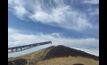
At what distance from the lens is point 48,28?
266 centimetres

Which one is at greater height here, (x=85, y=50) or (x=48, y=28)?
(x=48, y=28)

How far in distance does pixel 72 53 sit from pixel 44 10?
0.42 metres

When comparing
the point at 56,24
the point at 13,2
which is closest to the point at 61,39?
the point at 56,24

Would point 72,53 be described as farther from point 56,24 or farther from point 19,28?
point 19,28

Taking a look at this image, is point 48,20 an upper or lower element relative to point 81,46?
upper

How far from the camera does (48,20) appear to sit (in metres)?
2.67

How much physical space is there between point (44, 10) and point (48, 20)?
9cm
